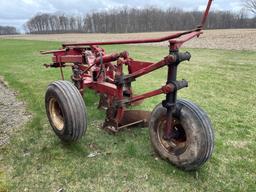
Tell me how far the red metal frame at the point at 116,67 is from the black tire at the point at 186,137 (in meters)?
0.29

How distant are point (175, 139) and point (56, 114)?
168 centimetres

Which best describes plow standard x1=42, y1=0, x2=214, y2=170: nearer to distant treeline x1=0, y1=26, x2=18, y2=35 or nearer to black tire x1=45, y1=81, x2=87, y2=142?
black tire x1=45, y1=81, x2=87, y2=142

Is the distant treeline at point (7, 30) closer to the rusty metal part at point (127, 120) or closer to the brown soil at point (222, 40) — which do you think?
the brown soil at point (222, 40)

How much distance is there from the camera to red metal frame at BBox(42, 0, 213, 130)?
102 inches

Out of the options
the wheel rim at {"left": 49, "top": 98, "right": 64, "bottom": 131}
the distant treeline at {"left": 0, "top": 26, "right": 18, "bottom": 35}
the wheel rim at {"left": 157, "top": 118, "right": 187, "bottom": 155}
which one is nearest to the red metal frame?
the wheel rim at {"left": 157, "top": 118, "right": 187, "bottom": 155}

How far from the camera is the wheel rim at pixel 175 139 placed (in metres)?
2.93

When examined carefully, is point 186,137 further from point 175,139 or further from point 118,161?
point 118,161

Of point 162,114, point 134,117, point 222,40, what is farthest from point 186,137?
point 222,40

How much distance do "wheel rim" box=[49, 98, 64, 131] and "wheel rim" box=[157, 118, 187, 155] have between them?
4.41 ft

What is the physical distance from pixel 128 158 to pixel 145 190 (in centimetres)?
64

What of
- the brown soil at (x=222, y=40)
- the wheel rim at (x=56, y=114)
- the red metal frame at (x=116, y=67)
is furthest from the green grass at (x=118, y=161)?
the brown soil at (x=222, y=40)

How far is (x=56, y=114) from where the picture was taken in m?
3.55

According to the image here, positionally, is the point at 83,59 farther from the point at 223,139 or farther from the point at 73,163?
the point at 223,139

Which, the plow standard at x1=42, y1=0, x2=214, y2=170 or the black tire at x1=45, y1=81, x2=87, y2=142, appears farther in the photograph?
the black tire at x1=45, y1=81, x2=87, y2=142
